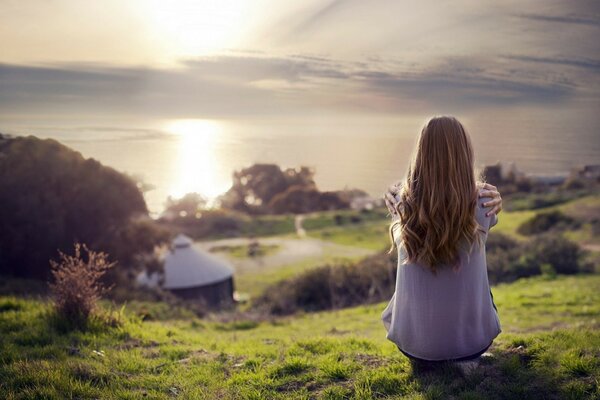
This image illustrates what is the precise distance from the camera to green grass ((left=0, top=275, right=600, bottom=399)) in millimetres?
3246

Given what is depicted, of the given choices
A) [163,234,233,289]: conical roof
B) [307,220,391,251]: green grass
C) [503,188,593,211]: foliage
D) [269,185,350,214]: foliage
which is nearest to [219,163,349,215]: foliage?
[269,185,350,214]: foliage

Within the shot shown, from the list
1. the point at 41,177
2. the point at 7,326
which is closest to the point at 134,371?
the point at 7,326

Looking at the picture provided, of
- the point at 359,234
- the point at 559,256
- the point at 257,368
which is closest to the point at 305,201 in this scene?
the point at 359,234

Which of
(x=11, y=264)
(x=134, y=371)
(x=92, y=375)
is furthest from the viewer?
(x=11, y=264)

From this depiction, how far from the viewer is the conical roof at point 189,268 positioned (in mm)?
17656

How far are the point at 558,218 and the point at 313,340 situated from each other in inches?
951

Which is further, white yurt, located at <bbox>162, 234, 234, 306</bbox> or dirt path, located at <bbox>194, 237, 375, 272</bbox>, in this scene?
dirt path, located at <bbox>194, 237, 375, 272</bbox>

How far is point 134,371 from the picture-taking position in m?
4.01

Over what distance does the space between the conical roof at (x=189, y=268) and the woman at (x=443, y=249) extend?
48.6 feet

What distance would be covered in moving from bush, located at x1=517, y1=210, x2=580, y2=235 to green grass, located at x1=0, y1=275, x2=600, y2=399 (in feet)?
71.9

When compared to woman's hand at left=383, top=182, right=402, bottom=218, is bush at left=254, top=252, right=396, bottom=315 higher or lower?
lower

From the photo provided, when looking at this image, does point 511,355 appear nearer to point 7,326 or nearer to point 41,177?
point 7,326

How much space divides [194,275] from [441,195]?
1591 centimetres

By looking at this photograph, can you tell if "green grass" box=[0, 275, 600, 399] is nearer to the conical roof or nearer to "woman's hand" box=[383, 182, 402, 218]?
"woman's hand" box=[383, 182, 402, 218]
